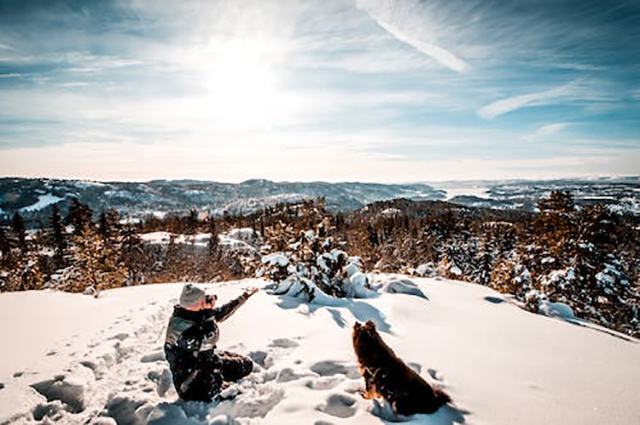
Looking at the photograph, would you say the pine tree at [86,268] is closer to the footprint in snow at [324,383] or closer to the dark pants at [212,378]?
the dark pants at [212,378]

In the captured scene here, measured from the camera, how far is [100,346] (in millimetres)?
5039

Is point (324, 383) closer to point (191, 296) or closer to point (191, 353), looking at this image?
point (191, 353)

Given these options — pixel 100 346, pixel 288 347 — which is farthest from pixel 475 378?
pixel 100 346

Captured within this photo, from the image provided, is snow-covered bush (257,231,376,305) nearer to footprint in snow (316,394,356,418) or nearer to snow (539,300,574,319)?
snow (539,300,574,319)

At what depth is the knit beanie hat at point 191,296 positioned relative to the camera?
11.6ft

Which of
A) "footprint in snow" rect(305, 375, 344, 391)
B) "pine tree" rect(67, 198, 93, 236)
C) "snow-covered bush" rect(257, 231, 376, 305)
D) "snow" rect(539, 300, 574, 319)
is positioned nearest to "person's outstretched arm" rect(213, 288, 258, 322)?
"footprint in snow" rect(305, 375, 344, 391)

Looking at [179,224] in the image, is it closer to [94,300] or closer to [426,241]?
[426,241]

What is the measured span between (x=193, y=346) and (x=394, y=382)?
7.63 ft

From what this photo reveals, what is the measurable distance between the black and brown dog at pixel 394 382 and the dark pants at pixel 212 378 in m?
1.77

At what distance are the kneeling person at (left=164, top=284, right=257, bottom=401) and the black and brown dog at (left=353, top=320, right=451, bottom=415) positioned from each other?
6.02ft

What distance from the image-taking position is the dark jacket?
3539 mm

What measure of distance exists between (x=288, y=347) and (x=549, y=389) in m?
3.60

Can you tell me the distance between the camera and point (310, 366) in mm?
4277

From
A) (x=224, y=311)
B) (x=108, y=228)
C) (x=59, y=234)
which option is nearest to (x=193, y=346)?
(x=224, y=311)
